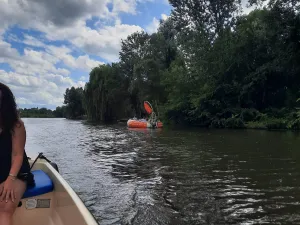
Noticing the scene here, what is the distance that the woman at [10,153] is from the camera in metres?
2.77

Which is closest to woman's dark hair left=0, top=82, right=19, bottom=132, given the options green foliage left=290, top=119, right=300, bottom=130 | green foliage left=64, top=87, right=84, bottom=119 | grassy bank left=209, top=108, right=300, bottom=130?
grassy bank left=209, top=108, right=300, bottom=130

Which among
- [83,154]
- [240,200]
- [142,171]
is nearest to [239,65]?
[83,154]

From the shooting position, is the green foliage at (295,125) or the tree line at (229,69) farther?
the tree line at (229,69)

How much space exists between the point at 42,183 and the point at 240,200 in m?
3.34

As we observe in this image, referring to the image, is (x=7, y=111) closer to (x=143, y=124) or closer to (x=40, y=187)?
(x=40, y=187)

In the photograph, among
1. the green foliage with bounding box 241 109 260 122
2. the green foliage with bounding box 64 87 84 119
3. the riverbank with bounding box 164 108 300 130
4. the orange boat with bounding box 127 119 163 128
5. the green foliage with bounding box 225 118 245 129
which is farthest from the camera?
the green foliage with bounding box 64 87 84 119

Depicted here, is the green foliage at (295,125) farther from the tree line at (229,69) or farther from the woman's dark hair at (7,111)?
the woman's dark hair at (7,111)

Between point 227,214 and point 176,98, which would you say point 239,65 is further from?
point 227,214

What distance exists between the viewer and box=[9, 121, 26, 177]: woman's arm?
2801 millimetres

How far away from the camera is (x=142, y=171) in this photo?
8266 millimetres

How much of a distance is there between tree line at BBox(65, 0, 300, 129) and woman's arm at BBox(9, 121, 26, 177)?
70.9 feet

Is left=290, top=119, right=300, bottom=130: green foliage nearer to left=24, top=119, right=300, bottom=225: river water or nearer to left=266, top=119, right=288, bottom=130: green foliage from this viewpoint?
left=266, top=119, right=288, bottom=130: green foliage

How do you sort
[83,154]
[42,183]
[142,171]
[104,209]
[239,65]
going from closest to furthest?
[42,183] < [104,209] < [142,171] < [83,154] < [239,65]

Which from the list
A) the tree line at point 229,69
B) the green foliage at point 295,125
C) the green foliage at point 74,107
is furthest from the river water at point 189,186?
the green foliage at point 74,107
